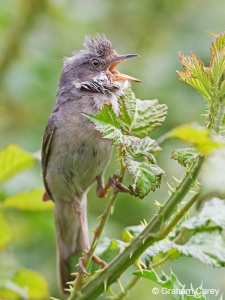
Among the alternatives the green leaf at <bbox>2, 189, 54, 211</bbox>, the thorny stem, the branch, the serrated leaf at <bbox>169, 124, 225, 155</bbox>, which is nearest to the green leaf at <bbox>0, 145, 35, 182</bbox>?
the green leaf at <bbox>2, 189, 54, 211</bbox>

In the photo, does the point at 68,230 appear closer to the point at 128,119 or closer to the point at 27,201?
the point at 27,201

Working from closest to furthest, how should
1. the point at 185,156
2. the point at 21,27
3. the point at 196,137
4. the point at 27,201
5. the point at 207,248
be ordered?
1. the point at 196,137
2. the point at 185,156
3. the point at 207,248
4. the point at 27,201
5. the point at 21,27

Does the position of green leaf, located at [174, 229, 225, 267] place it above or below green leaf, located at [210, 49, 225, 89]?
below

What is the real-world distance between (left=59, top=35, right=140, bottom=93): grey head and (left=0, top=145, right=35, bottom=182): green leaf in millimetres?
1091

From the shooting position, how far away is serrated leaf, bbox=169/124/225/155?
4.94 feet

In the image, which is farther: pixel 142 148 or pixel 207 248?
pixel 207 248

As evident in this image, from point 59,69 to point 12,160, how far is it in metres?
2.82

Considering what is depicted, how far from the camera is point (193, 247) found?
8.40 feet

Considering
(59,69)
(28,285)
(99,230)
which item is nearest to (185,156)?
(99,230)

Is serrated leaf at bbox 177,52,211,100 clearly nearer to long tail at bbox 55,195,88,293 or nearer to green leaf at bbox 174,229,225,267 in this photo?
green leaf at bbox 174,229,225,267

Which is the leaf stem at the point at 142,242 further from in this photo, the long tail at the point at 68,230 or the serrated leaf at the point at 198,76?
the long tail at the point at 68,230

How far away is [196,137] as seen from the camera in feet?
5.00

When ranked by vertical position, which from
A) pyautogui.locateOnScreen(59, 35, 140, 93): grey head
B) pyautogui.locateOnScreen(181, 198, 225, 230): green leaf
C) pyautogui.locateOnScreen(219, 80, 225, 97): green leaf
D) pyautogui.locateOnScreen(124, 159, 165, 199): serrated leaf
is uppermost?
pyautogui.locateOnScreen(59, 35, 140, 93): grey head

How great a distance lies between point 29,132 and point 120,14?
2.29 metres
